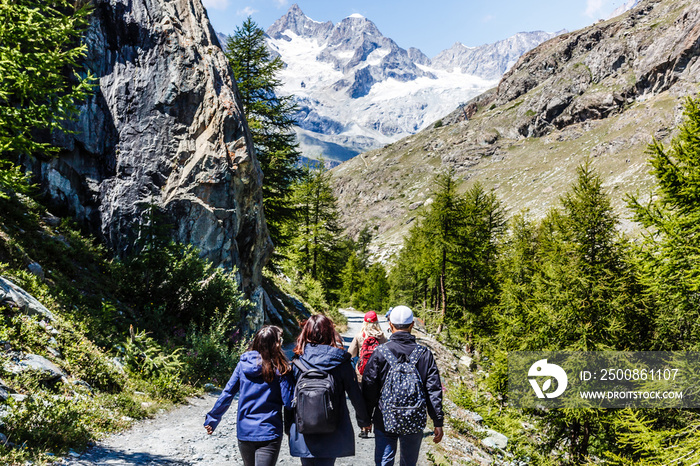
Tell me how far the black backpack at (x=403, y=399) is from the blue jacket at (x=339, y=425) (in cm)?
38

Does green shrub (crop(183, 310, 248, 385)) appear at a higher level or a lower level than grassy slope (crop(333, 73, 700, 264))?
lower

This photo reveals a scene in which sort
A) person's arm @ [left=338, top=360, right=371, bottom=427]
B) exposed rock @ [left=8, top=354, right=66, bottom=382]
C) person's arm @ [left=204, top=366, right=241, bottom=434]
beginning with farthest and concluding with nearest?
exposed rock @ [left=8, top=354, right=66, bottom=382], person's arm @ [left=204, top=366, right=241, bottom=434], person's arm @ [left=338, top=360, right=371, bottom=427]

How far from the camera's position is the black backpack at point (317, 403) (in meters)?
3.30

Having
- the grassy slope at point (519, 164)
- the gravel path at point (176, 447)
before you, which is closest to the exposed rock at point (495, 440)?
the gravel path at point (176, 447)

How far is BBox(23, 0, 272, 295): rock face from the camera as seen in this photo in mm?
11242

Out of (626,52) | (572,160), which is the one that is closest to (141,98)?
(572,160)

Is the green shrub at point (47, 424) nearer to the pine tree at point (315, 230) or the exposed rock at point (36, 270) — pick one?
the exposed rock at point (36, 270)

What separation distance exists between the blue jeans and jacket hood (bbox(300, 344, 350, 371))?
1.19 meters

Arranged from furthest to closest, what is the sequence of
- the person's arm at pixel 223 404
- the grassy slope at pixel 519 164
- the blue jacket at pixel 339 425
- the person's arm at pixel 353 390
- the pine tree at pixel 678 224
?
the grassy slope at pixel 519 164, the pine tree at pixel 678 224, the person's arm at pixel 223 404, the person's arm at pixel 353 390, the blue jacket at pixel 339 425

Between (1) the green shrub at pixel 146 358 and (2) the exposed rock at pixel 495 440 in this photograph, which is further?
(2) the exposed rock at pixel 495 440

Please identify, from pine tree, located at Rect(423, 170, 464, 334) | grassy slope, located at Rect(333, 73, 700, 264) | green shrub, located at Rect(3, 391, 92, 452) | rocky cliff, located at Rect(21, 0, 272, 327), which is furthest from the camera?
grassy slope, located at Rect(333, 73, 700, 264)

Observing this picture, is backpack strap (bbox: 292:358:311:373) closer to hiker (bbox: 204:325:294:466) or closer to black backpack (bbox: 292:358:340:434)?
black backpack (bbox: 292:358:340:434)

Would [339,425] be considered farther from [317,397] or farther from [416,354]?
[416,354]

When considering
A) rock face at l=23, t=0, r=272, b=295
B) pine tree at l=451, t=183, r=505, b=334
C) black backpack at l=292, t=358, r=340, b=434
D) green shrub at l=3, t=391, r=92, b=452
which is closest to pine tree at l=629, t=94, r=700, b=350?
black backpack at l=292, t=358, r=340, b=434
